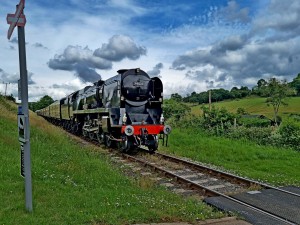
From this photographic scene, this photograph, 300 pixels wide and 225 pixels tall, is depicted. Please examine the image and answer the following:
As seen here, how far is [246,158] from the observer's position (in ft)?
47.8

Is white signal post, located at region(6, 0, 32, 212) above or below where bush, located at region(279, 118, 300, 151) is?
above

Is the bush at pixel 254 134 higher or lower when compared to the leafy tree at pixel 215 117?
Answer: lower

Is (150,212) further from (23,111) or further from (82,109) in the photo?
(82,109)

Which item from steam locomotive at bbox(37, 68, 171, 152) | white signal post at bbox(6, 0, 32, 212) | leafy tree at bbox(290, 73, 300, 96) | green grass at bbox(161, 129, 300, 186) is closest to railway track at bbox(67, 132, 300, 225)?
green grass at bbox(161, 129, 300, 186)

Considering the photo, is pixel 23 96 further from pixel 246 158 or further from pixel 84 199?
pixel 246 158

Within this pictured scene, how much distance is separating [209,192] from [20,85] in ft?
16.7

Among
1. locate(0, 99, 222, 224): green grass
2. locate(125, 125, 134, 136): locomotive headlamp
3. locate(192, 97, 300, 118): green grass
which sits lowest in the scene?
locate(0, 99, 222, 224): green grass

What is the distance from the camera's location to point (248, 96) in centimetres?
7362

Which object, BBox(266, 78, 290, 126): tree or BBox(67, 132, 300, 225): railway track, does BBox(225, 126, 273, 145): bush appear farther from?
BBox(266, 78, 290, 126): tree

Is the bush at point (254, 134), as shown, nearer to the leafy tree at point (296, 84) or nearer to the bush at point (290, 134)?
the bush at point (290, 134)

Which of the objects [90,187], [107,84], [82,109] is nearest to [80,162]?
[90,187]

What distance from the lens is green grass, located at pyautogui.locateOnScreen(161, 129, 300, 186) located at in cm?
1099

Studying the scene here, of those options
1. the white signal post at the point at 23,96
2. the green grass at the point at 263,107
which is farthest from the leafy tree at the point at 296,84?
the white signal post at the point at 23,96

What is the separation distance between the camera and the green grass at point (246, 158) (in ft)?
36.1
